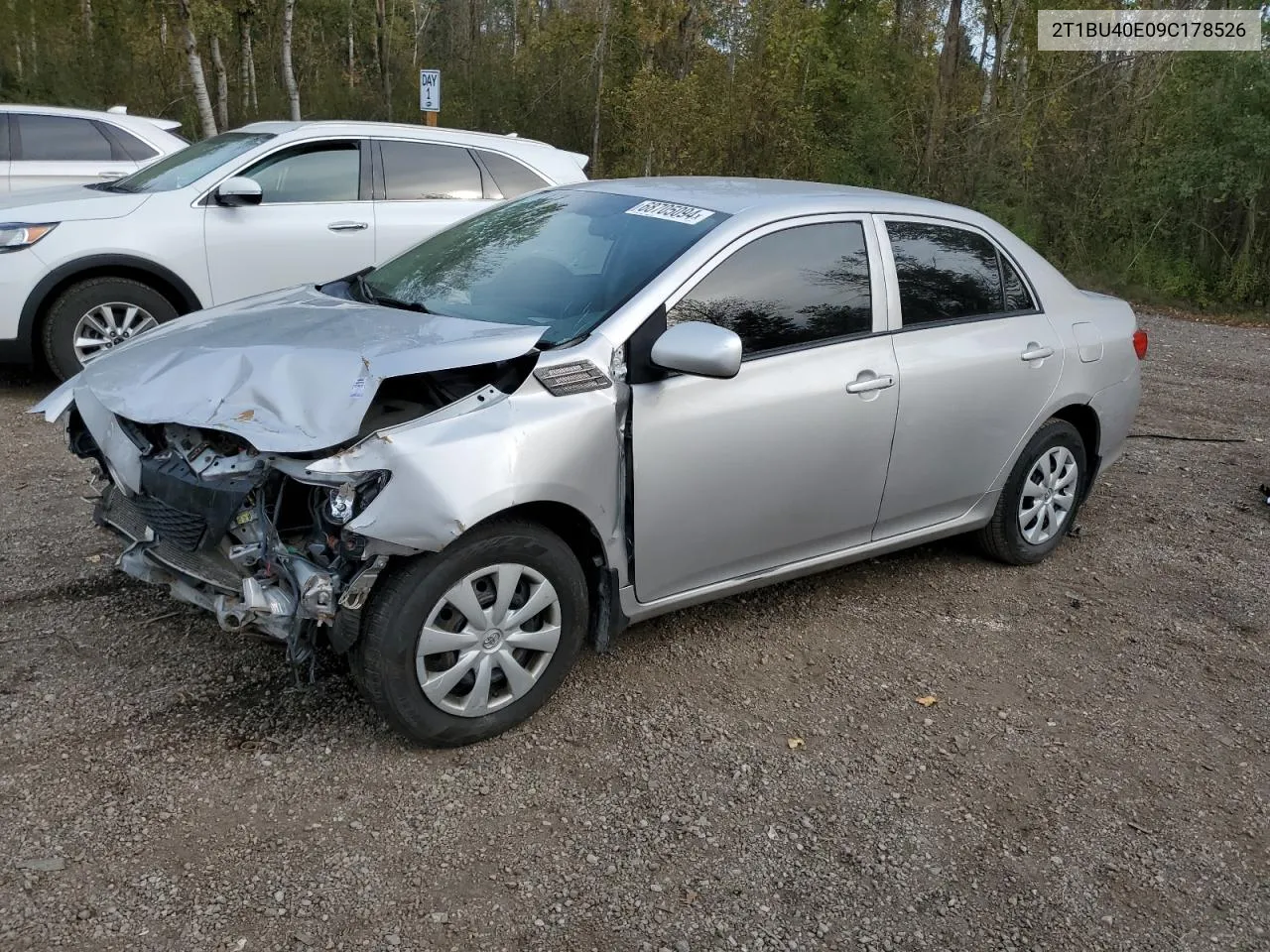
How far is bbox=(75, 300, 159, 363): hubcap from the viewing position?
686 cm

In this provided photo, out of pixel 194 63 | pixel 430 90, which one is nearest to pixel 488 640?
pixel 430 90

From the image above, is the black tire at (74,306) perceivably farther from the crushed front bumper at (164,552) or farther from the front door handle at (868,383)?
the front door handle at (868,383)

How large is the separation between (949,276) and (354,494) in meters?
2.81

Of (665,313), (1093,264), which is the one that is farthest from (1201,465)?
(1093,264)

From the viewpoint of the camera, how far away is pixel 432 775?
3299 mm

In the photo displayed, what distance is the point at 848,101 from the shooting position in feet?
65.2

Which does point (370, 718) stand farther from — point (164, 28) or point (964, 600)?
point (164, 28)

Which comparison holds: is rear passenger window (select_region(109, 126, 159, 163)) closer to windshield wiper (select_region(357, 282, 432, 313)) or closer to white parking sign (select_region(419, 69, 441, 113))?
white parking sign (select_region(419, 69, 441, 113))

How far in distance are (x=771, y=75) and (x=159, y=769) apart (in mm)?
18400

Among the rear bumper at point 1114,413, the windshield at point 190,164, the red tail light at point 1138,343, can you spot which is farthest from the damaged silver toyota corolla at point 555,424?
the windshield at point 190,164

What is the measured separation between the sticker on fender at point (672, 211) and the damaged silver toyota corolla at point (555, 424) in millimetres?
27

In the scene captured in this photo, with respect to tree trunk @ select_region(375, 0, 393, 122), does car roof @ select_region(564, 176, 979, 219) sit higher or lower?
lower

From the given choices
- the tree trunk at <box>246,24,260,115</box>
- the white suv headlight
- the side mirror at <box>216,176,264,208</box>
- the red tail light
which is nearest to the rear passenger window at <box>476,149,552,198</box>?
the side mirror at <box>216,176,264,208</box>

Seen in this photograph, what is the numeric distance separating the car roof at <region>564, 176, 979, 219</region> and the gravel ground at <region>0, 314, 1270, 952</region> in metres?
1.66
